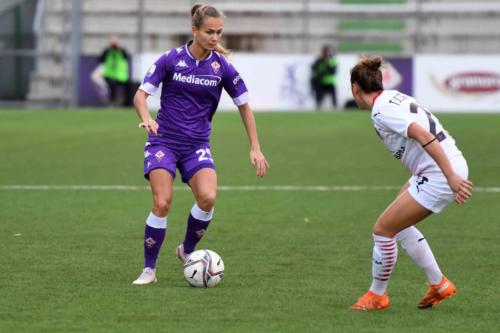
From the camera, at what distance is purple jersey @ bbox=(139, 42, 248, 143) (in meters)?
8.51

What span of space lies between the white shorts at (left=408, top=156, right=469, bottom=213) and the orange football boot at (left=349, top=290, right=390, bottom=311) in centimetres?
66

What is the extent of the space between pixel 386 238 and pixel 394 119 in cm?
78

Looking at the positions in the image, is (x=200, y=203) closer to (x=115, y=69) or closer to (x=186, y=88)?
(x=186, y=88)

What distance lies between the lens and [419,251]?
24.1 ft

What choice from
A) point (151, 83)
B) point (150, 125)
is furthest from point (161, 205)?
point (151, 83)

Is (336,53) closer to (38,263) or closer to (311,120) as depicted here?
(311,120)

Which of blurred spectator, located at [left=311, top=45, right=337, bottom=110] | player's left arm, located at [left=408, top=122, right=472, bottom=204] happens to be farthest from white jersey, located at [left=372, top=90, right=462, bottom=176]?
blurred spectator, located at [left=311, top=45, right=337, bottom=110]

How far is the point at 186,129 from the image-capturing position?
28.2ft

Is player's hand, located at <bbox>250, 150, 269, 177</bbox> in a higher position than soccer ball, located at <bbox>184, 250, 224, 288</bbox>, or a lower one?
higher

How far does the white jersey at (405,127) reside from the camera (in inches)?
276

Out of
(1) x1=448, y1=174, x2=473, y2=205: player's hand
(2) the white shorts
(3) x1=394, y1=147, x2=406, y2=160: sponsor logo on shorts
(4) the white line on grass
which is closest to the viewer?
(1) x1=448, y1=174, x2=473, y2=205: player's hand

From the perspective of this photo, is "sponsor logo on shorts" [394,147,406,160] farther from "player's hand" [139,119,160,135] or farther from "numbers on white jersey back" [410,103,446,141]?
"player's hand" [139,119,160,135]

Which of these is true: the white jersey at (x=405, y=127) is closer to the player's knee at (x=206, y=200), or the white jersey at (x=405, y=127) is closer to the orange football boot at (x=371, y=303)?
the orange football boot at (x=371, y=303)

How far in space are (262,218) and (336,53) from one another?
21.3 metres
